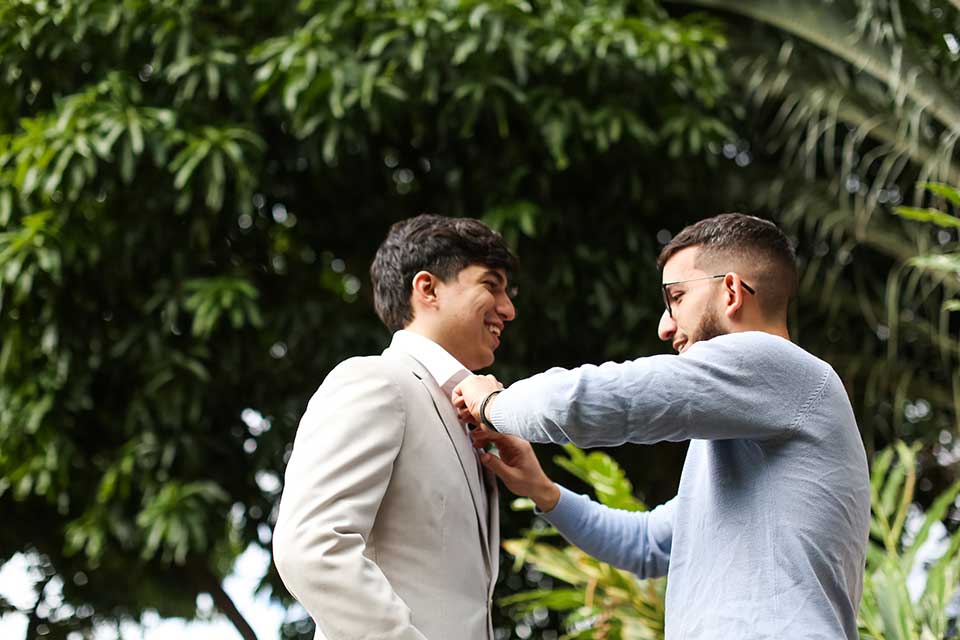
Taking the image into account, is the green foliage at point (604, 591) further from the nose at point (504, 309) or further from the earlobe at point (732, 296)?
the earlobe at point (732, 296)

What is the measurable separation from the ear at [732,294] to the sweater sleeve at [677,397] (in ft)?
0.43

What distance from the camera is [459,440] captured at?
7.16 feet

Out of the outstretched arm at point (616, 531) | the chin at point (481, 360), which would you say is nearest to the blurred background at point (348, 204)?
the outstretched arm at point (616, 531)

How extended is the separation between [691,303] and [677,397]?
1.06 ft

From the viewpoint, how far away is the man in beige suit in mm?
1844

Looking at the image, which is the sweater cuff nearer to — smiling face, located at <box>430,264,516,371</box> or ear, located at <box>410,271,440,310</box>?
smiling face, located at <box>430,264,516,371</box>

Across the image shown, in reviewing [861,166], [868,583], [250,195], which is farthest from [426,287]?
[861,166]

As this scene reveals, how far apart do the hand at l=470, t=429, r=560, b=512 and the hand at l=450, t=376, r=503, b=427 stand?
0.45 feet

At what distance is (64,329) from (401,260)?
3674 millimetres

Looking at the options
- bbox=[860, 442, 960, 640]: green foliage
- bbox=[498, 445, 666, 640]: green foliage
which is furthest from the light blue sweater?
bbox=[498, 445, 666, 640]: green foliage

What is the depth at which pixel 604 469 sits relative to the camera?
12.9ft

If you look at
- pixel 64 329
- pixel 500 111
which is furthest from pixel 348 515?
pixel 64 329

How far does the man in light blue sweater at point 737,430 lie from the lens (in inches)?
72.3

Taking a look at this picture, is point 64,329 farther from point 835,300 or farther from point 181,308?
point 835,300
